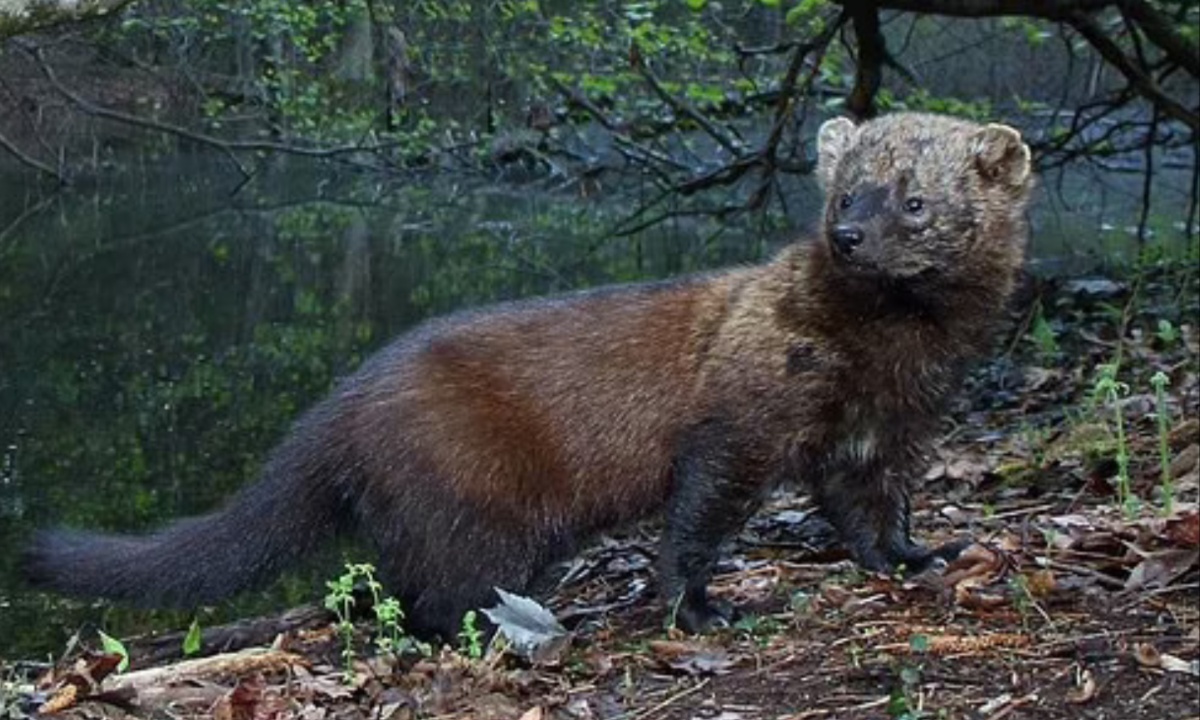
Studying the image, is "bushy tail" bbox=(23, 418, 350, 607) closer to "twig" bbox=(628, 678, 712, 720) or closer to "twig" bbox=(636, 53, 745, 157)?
"twig" bbox=(628, 678, 712, 720)

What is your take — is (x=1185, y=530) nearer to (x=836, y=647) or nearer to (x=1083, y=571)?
(x=1083, y=571)

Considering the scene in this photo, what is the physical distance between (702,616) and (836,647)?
70 centimetres

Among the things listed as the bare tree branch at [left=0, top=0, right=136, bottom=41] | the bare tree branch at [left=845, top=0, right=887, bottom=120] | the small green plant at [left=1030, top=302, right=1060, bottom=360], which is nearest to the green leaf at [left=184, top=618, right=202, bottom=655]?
the bare tree branch at [left=0, top=0, right=136, bottom=41]

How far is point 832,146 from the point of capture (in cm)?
618

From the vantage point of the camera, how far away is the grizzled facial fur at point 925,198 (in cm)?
574

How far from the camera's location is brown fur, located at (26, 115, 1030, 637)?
19.2 feet

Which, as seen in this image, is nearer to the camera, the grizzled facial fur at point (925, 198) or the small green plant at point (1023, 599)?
the small green plant at point (1023, 599)

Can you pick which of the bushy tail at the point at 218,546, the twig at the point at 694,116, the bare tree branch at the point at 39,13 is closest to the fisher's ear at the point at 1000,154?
the bushy tail at the point at 218,546

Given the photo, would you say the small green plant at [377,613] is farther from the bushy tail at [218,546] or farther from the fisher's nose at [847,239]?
the fisher's nose at [847,239]

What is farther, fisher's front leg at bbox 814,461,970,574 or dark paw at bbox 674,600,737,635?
fisher's front leg at bbox 814,461,970,574

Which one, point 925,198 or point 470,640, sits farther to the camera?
point 925,198

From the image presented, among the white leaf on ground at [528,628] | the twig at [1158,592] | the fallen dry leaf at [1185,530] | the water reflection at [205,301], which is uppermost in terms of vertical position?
the fallen dry leaf at [1185,530]

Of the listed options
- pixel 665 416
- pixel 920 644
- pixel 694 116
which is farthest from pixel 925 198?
pixel 694 116

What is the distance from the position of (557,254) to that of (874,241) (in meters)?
12.3
